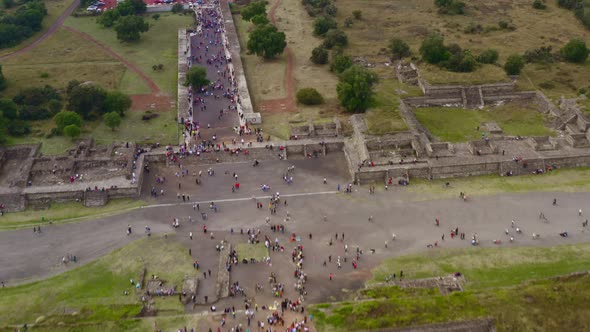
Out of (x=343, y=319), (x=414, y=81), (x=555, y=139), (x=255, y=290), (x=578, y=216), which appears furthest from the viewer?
(x=414, y=81)

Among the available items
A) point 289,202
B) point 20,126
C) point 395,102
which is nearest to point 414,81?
point 395,102

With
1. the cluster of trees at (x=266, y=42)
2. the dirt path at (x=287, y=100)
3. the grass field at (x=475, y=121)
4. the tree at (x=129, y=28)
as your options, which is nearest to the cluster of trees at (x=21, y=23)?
the tree at (x=129, y=28)

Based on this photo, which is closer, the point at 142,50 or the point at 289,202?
the point at 289,202

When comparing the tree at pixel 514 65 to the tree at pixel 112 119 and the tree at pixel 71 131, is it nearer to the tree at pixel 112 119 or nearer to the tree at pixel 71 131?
the tree at pixel 112 119

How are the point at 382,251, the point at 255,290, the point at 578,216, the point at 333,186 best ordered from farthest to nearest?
1. the point at 333,186
2. the point at 578,216
3. the point at 382,251
4. the point at 255,290

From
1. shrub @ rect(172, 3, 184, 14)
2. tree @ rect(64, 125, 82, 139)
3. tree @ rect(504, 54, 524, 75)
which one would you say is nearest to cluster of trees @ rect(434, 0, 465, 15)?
tree @ rect(504, 54, 524, 75)

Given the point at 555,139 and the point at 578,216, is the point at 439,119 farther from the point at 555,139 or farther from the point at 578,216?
the point at 578,216
